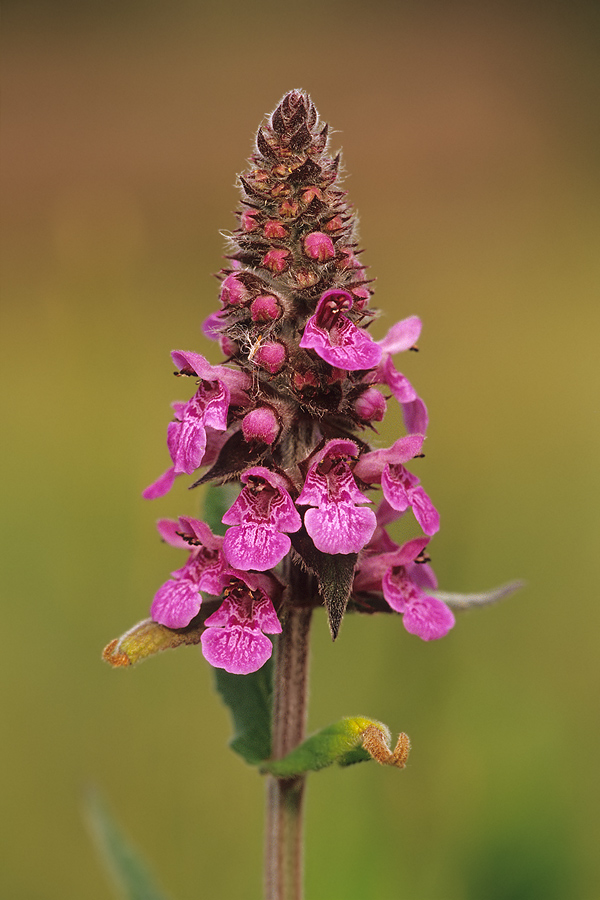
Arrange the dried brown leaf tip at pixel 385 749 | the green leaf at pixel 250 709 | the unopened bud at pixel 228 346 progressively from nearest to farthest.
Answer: the dried brown leaf tip at pixel 385 749
the unopened bud at pixel 228 346
the green leaf at pixel 250 709

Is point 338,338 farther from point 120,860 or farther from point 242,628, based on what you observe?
point 120,860

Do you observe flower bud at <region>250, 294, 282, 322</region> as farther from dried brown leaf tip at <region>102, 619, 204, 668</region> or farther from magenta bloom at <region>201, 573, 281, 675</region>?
dried brown leaf tip at <region>102, 619, 204, 668</region>

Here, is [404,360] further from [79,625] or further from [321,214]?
[321,214]

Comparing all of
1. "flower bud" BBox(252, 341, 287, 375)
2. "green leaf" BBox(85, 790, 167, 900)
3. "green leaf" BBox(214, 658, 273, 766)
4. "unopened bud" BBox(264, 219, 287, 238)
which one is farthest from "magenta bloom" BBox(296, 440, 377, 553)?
"green leaf" BBox(85, 790, 167, 900)

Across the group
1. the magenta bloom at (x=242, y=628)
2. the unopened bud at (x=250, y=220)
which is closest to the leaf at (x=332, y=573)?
the magenta bloom at (x=242, y=628)

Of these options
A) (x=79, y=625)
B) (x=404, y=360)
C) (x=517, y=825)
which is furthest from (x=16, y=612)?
(x=404, y=360)

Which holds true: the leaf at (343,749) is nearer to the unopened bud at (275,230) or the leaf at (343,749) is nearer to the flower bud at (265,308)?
the flower bud at (265,308)
